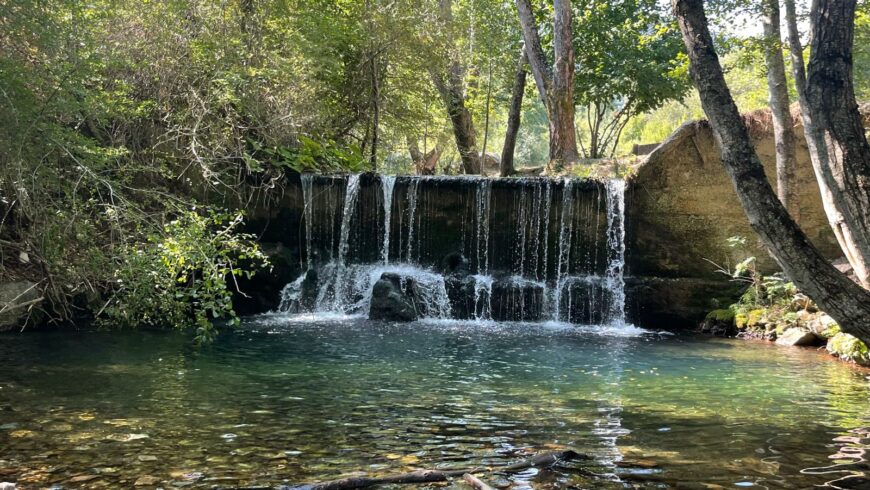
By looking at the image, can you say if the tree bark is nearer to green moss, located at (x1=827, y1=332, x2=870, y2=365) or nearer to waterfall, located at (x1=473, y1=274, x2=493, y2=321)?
waterfall, located at (x1=473, y1=274, x2=493, y2=321)

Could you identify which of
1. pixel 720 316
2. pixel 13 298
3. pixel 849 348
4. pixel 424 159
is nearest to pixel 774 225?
pixel 849 348

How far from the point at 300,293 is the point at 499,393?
26.4 ft

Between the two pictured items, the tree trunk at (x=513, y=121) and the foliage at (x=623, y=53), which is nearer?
the tree trunk at (x=513, y=121)

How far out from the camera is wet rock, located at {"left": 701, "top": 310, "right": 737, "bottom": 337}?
13.0 m

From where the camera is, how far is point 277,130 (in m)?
14.6

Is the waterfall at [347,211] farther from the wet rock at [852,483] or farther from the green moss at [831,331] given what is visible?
the wet rock at [852,483]

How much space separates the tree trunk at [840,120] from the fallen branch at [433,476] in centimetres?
264

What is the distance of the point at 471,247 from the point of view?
15375 millimetres

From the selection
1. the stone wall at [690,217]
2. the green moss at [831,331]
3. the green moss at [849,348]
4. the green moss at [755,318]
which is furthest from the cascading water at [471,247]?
the green moss at [849,348]

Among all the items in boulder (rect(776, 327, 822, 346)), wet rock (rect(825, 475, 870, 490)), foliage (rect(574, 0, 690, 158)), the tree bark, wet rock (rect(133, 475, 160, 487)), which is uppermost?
foliage (rect(574, 0, 690, 158))

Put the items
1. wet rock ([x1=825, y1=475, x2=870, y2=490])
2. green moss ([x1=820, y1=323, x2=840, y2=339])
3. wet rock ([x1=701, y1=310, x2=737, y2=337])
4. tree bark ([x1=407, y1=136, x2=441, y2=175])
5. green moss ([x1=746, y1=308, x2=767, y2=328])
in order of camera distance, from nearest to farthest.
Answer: wet rock ([x1=825, y1=475, x2=870, y2=490])
green moss ([x1=820, y1=323, x2=840, y2=339])
green moss ([x1=746, y1=308, x2=767, y2=328])
wet rock ([x1=701, y1=310, x2=737, y2=337])
tree bark ([x1=407, y1=136, x2=441, y2=175])

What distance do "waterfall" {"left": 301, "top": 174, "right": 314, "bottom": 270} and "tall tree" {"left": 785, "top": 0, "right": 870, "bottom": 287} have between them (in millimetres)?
10832

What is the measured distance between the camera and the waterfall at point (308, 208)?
1518 centimetres

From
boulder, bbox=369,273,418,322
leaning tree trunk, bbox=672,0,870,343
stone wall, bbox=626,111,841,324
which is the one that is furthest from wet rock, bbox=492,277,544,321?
leaning tree trunk, bbox=672,0,870,343
